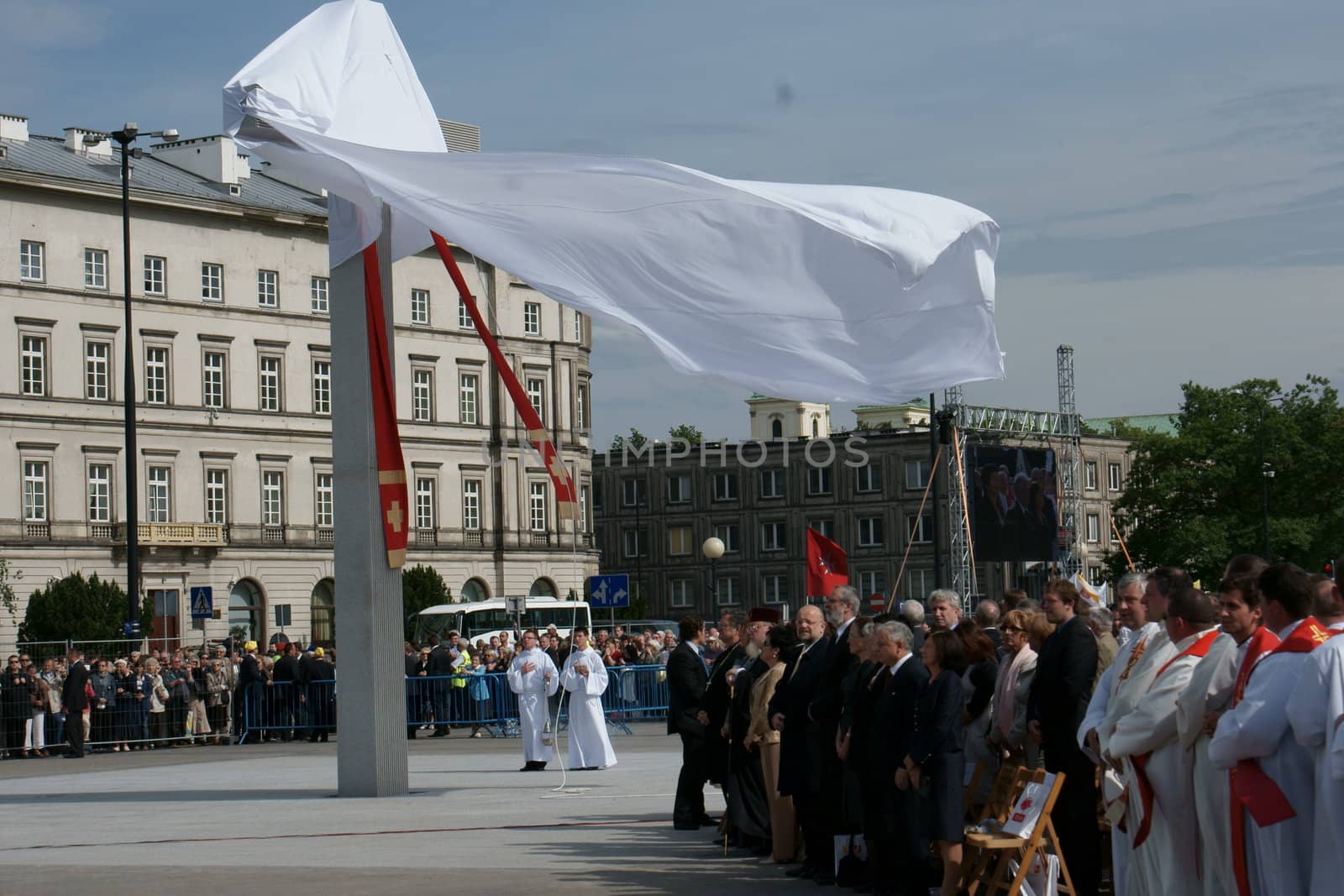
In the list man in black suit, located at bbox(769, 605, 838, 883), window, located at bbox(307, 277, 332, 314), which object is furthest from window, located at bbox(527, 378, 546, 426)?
man in black suit, located at bbox(769, 605, 838, 883)

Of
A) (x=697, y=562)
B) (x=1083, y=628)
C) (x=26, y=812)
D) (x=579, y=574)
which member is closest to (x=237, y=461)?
(x=579, y=574)

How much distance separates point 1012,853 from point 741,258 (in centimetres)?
525

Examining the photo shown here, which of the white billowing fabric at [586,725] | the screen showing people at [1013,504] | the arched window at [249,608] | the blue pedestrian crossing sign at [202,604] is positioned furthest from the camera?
the arched window at [249,608]

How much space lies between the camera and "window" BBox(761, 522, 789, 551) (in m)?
114

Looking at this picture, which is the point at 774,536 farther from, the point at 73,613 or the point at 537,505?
the point at 73,613

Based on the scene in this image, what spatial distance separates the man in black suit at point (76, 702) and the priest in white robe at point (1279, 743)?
27991 millimetres

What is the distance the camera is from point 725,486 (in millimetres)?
115500

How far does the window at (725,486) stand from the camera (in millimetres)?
115312

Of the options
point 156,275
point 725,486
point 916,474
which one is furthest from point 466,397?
point 916,474

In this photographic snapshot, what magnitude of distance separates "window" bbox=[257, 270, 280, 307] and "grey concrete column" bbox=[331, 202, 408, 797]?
5968 cm

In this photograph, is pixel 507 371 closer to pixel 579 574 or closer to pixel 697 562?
pixel 579 574

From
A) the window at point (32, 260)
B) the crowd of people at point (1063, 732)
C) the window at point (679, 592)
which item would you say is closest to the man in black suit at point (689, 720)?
the crowd of people at point (1063, 732)

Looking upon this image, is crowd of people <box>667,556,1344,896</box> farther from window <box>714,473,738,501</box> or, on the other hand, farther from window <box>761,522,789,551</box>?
window <box>714,473,738,501</box>

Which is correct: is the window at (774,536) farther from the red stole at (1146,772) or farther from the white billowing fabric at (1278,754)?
the white billowing fabric at (1278,754)
